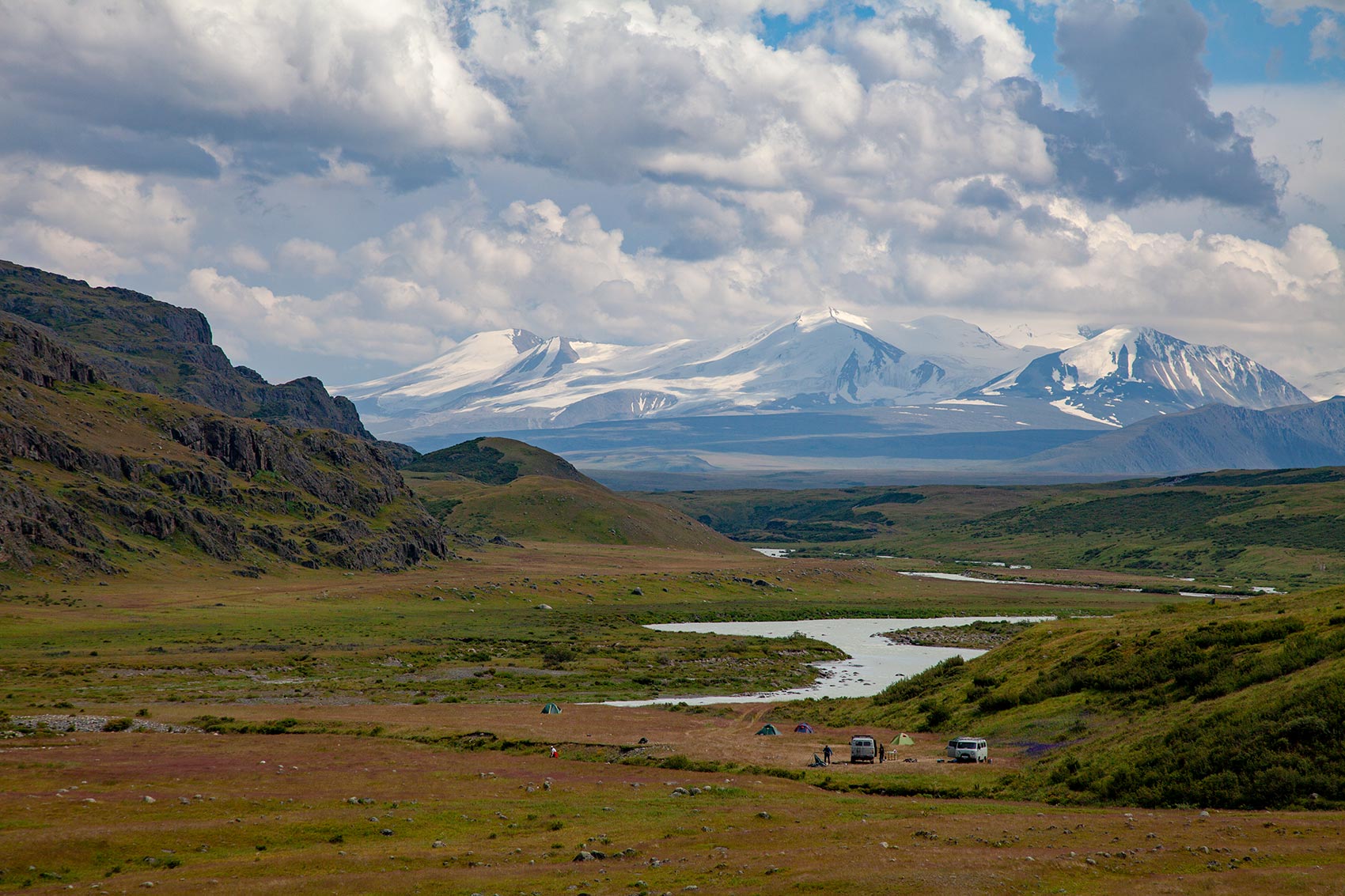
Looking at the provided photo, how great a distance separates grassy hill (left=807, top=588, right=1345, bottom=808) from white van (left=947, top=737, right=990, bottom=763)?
2466mm

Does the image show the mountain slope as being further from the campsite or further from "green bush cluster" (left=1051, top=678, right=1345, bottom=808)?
"green bush cluster" (left=1051, top=678, right=1345, bottom=808)

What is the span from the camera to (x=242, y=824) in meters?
39.9

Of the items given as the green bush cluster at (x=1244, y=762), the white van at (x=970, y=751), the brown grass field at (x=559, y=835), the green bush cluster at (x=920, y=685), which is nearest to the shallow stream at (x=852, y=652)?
the green bush cluster at (x=920, y=685)

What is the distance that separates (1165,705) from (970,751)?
944 cm

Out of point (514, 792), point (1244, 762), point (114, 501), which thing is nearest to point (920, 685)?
point (1244, 762)

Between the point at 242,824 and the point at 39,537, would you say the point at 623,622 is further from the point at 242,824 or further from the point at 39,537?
the point at 242,824

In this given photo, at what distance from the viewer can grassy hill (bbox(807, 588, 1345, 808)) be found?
4325 centimetres

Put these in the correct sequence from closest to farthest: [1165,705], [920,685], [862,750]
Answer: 1. [1165,705]
2. [862,750]
3. [920,685]

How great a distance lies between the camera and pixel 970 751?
2186 inches

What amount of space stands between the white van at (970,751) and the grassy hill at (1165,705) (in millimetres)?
2466

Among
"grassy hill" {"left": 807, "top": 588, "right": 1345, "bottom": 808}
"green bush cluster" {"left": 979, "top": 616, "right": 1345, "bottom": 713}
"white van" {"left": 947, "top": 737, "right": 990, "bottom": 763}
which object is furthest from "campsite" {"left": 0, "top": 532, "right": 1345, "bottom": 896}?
"green bush cluster" {"left": 979, "top": 616, "right": 1345, "bottom": 713}

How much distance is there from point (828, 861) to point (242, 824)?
20.4m

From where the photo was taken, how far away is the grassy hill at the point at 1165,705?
43.2m

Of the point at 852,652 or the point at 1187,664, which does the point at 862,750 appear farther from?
the point at 852,652
